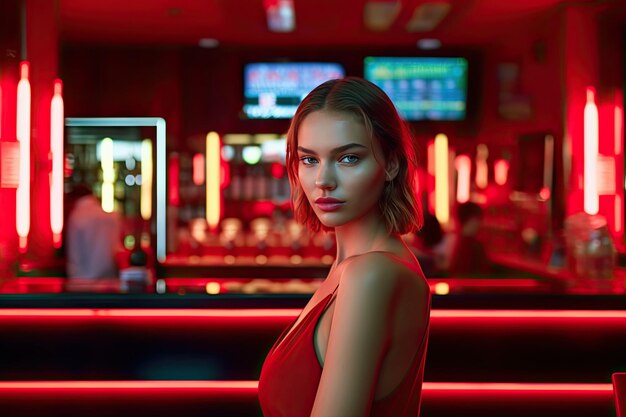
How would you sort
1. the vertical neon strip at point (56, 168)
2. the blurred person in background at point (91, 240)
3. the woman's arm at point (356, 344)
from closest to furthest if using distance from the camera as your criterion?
the woman's arm at point (356, 344) → the blurred person in background at point (91, 240) → the vertical neon strip at point (56, 168)

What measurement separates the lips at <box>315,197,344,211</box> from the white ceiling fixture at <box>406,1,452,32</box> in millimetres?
5464

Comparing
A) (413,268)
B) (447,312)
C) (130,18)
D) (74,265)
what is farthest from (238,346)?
(130,18)

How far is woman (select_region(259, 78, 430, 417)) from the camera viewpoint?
3.00 feet

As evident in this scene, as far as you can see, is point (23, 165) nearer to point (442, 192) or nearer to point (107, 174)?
point (107, 174)

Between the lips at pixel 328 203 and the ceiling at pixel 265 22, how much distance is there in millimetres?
5398

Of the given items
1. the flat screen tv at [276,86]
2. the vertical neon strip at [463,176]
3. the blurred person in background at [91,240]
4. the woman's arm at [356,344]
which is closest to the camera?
the woman's arm at [356,344]

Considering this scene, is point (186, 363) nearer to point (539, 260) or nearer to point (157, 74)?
point (539, 260)

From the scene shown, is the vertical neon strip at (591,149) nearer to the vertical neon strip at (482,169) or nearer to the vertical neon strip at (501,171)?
the vertical neon strip at (501,171)

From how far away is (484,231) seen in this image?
7.62 metres

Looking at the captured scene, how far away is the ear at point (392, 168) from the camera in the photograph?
1.07 m

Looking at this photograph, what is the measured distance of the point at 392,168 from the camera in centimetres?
108

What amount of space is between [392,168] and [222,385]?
2617 millimetres

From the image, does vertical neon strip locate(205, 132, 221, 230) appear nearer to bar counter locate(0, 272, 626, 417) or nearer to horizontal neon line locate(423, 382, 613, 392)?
bar counter locate(0, 272, 626, 417)

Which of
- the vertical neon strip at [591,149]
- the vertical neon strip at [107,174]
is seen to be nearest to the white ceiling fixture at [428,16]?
the vertical neon strip at [591,149]
